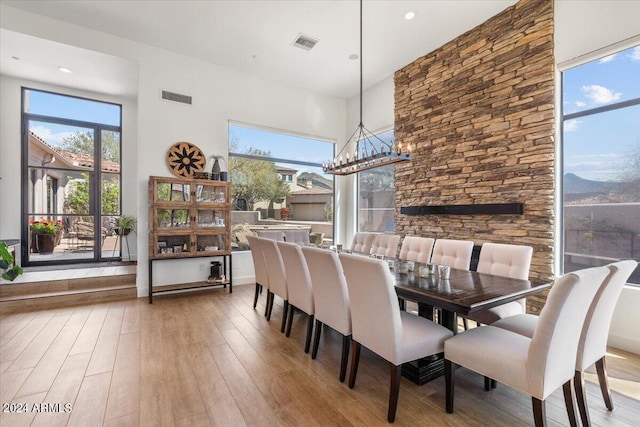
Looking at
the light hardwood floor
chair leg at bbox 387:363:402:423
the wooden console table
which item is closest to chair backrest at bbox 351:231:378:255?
the light hardwood floor

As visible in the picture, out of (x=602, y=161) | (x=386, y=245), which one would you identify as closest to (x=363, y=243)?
(x=386, y=245)

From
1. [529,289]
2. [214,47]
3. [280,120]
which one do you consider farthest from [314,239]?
[529,289]

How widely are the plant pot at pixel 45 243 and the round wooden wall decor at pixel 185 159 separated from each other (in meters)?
2.57

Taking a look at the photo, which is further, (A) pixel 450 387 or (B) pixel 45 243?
(B) pixel 45 243

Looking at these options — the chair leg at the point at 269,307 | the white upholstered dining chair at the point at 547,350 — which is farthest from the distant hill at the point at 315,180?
the white upholstered dining chair at the point at 547,350

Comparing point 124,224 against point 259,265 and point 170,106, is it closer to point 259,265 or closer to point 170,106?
point 170,106

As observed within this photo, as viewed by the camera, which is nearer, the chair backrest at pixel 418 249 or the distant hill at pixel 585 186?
the distant hill at pixel 585 186

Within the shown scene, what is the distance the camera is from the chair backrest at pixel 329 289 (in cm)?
227

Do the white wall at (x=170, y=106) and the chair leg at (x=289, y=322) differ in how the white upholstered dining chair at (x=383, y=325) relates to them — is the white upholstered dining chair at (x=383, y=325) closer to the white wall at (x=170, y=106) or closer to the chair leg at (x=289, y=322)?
the chair leg at (x=289, y=322)

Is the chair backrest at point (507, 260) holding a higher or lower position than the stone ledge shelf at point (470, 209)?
lower

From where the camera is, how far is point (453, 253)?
10.6 ft

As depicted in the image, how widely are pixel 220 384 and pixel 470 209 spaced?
3.60 metres

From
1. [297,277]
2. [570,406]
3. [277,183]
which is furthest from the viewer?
[277,183]

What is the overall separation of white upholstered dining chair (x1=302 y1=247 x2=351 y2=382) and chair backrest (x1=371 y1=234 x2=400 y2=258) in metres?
1.70
